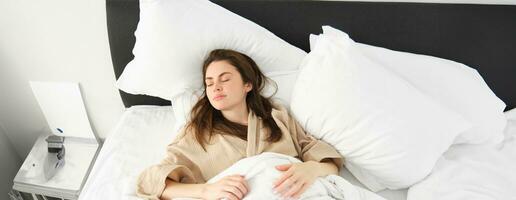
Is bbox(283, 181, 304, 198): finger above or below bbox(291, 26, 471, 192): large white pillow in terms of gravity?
below

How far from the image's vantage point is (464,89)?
45.0 inches

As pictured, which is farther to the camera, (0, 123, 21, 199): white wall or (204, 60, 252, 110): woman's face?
(0, 123, 21, 199): white wall

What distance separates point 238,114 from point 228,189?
301 millimetres

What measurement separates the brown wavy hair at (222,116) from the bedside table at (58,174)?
64 cm

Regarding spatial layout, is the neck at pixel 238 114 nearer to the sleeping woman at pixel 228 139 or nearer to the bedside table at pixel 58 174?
the sleeping woman at pixel 228 139

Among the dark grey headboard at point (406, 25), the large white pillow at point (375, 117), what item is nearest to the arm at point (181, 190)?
the large white pillow at point (375, 117)

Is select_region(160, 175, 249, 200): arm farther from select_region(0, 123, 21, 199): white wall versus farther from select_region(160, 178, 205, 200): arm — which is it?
select_region(0, 123, 21, 199): white wall

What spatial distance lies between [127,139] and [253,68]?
0.50 m

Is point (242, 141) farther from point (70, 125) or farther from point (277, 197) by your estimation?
point (70, 125)

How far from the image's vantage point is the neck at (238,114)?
1.15 meters

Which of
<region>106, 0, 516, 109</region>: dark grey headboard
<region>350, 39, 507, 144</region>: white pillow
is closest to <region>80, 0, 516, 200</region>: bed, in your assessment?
<region>106, 0, 516, 109</region>: dark grey headboard

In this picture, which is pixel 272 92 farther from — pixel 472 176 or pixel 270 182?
pixel 472 176

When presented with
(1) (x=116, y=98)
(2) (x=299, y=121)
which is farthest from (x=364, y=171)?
(1) (x=116, y=98)

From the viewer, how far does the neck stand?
1.15 meters
